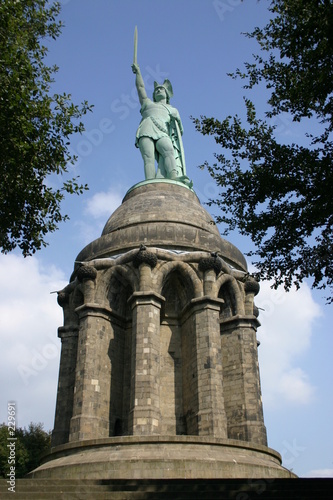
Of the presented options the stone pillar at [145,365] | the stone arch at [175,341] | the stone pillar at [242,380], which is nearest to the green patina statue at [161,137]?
the stone arch at [175,341]

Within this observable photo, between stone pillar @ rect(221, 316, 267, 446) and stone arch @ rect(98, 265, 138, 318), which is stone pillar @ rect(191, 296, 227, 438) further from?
stone arch @ rect(98, 265, 138, 318)

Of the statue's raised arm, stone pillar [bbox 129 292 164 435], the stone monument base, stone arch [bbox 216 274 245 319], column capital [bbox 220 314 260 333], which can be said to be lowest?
the stone monument base

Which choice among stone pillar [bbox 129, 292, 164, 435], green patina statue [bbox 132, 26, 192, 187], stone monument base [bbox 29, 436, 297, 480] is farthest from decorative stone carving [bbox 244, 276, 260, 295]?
green patina statue [bbox 132, 26, 192, 187]

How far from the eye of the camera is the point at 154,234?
22.6 meters

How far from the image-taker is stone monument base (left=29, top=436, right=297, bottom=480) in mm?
14938

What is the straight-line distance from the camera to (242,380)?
68.0ft

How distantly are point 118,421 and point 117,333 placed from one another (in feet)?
11.7

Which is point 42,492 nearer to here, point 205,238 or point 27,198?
point 27,198

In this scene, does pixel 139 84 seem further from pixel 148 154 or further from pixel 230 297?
pixel 230 297

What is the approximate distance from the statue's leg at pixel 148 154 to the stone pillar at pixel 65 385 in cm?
975

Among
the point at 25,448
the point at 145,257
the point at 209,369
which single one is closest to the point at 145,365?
the point at 209,369

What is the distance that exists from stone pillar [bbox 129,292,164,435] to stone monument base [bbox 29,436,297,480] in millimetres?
1238

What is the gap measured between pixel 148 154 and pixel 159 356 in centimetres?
1289

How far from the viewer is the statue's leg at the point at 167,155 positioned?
2793cm
